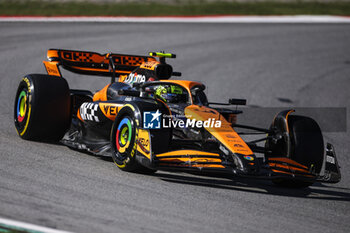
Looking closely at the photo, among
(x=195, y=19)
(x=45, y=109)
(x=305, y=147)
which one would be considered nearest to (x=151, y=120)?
(x=305, y=147)

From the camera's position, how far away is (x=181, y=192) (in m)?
6.25

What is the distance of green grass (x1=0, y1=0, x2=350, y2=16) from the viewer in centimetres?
2189

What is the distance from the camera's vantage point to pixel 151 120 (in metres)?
6.82

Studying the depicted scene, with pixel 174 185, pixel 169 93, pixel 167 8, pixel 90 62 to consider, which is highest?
pixel 167 8

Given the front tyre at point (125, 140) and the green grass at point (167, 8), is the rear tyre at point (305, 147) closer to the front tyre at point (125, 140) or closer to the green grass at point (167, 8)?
the front tyre at point (125, 140)

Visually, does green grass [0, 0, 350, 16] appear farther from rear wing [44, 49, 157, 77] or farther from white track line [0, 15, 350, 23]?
rear wing [44, 49, 157, 77]

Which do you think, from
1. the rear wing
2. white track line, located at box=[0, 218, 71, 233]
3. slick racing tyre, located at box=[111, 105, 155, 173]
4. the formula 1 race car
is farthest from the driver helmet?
white track line, located at box=[0, 218, 71, 233]

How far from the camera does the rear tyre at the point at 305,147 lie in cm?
739

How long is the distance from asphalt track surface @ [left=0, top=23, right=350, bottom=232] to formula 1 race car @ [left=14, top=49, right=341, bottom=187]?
26 cm

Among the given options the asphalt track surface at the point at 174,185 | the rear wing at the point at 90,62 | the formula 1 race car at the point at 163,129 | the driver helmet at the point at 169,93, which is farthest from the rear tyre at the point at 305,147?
the rear wing at the point at 90,62

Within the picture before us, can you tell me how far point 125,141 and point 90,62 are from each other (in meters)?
3.17

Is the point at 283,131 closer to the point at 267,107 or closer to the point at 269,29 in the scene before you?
the point at 267,107

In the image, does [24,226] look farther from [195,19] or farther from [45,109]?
[195,19]

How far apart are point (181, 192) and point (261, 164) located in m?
1.10
